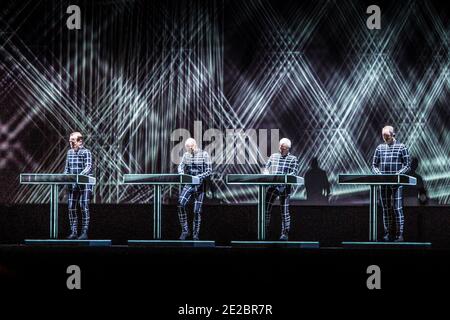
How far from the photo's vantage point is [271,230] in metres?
10.1

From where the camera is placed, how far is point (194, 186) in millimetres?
9141

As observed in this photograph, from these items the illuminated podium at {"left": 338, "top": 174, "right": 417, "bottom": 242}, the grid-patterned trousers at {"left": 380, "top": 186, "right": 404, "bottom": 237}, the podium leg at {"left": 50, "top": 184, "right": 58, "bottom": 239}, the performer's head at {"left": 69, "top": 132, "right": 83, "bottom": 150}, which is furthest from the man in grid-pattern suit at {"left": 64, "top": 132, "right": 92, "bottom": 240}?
the grid-patterned trousers at {"left": 380, "top": 186, "right": 404, "bottom": 237}

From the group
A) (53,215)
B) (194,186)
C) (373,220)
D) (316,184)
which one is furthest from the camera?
(316,184)

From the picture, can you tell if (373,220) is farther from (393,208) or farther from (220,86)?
(220,86)

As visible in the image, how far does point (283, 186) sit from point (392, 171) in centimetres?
121

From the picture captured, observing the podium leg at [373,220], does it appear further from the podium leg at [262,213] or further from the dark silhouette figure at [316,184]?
the dark silhouette figure at [316,184]

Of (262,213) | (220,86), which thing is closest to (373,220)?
(262,213)

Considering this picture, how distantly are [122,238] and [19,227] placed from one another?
1.34m

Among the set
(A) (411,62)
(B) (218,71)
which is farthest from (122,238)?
(A) (411,62)

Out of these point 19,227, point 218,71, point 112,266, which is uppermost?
point 218,71

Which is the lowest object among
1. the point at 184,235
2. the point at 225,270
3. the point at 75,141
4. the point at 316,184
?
the point at 225,270
